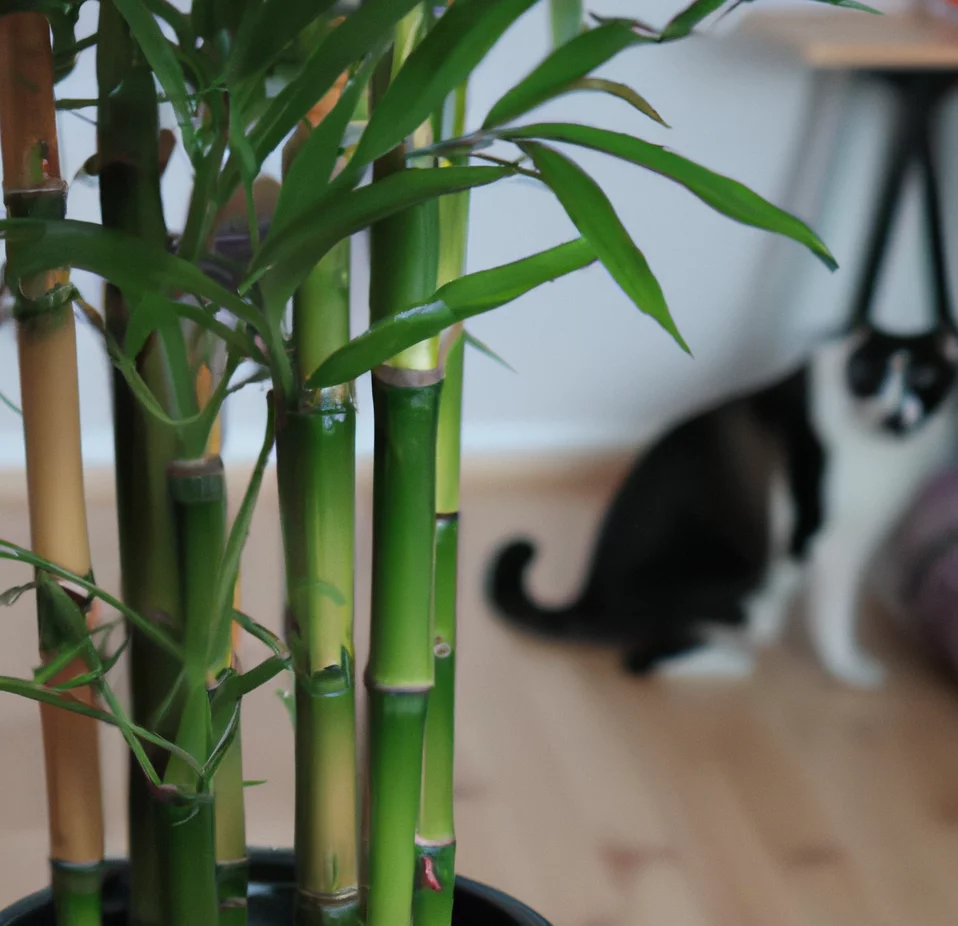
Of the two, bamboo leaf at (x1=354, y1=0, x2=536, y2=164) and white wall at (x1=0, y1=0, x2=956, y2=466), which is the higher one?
bamboo leaf at (x1=354, y1=0, x2=536, y2=164)

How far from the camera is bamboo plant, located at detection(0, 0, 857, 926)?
0.29 meters

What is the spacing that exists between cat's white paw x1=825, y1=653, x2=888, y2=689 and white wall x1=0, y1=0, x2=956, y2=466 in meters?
0.57

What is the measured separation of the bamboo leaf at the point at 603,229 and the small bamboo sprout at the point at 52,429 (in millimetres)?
141

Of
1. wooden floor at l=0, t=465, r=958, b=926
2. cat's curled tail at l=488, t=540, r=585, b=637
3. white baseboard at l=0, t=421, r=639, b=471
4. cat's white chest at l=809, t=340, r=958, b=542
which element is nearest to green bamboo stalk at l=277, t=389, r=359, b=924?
wooden floor at l=0, t=465, r=958, b=926

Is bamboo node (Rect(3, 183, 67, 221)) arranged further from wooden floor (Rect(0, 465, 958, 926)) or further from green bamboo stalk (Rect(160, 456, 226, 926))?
wooden floor (Rect(0, 465, 958, 926))

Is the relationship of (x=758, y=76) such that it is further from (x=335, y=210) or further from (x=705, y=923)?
(x=335, y=210)

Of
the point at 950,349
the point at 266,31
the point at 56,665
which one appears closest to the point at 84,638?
the point at 56,665

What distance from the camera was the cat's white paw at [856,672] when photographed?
145cm

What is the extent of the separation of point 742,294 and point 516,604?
73 cm

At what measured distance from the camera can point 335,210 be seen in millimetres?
301

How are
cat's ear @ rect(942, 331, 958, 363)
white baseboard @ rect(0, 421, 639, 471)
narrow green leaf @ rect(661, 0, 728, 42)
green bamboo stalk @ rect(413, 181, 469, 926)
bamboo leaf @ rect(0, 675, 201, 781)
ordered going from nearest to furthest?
narrow green leaf @ rect(661, 0, 728, 42)
bamboo leaf @ rect(0, 675, 201, 781)
green bamboo stalk @ rect(413, 181, 469, 926)
cat's ear @ rect(942, 331, 958, 363)
white baseboard @ rect(0, 421, 639, 471)

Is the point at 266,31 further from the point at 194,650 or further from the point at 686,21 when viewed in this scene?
the point at 194,650

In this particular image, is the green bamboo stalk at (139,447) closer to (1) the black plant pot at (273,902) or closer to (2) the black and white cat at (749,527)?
(1) the black plant pot at (273,902)

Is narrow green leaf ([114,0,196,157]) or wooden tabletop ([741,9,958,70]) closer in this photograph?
narrow green leaf ([114,0,196,157])
